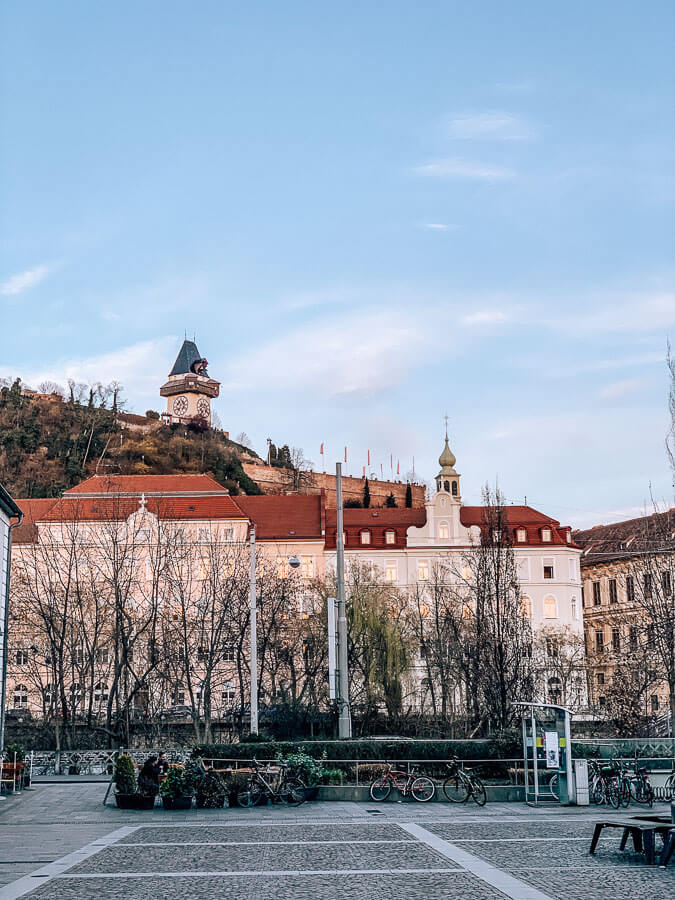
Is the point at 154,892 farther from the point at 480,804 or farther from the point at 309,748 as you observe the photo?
the point at 309,748

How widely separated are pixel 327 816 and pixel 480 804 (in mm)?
5068

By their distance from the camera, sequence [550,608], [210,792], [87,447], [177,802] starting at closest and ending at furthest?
1. [177,802]
2. [210,792]
3. [550,608]
4. [87,447]

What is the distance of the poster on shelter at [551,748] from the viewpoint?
2705 cm

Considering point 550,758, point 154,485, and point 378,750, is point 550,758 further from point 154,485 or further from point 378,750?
point 154,485

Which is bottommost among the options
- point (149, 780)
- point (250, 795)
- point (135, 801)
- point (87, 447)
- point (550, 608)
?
point (135, 801)

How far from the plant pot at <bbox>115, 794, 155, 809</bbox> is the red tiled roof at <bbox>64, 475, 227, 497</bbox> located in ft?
204

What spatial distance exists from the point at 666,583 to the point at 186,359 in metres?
140

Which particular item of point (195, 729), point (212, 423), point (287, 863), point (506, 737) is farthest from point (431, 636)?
point (212, 423)

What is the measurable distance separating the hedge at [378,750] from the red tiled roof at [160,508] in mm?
46535

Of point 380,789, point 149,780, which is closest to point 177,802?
point 149,780

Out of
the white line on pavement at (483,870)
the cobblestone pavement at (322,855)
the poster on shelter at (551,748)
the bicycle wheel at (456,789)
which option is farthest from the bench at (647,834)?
the bicycle wheel at (456,789)

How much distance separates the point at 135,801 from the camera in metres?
27.1

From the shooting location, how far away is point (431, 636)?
65.6 metres

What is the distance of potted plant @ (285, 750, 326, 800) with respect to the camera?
1089 inches
